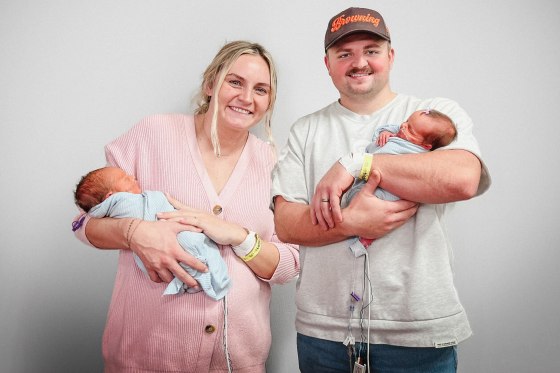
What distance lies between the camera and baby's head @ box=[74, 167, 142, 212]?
170 centimetres

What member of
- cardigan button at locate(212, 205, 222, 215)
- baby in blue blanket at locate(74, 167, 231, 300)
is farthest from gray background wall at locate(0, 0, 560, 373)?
cardigan button at locate(212, 205, 222, 215)

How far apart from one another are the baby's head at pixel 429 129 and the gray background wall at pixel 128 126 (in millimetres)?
903

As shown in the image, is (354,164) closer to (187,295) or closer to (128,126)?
(187,295)

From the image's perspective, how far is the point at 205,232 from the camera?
1686mm

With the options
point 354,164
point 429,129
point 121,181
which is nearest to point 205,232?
point 121,181

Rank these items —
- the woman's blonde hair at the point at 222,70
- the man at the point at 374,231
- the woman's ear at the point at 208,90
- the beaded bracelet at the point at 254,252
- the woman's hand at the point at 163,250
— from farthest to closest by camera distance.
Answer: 1. the woman's ear at the point at 208,90
2. the woman's blonde hair at the point at 222,70
3. the beaded bracelet at the point at 254,252
4. the woman's hand at the point at 163,250
5. the man at the point at 374,231

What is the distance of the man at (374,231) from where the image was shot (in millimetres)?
1264

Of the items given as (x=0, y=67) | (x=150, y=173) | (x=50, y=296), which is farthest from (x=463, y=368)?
(x=0, y=67)

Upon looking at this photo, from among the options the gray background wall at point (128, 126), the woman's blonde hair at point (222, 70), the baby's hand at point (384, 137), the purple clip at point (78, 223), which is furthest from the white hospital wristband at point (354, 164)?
the purple clip at point (78, 223)

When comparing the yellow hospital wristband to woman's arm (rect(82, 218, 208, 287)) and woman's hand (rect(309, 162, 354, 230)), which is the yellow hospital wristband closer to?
woman's hand (rect(309, 162, 354, 230))

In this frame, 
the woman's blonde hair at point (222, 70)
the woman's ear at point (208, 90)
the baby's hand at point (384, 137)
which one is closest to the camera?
the baby's hand at point (384, 137)

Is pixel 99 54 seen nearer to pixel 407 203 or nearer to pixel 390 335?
pixel 407 203

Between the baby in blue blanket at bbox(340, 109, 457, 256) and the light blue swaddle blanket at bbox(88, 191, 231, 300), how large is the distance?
0.57 meters

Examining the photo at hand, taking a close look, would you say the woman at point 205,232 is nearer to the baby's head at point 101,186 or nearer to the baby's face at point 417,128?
the baby's head at point 101,186
